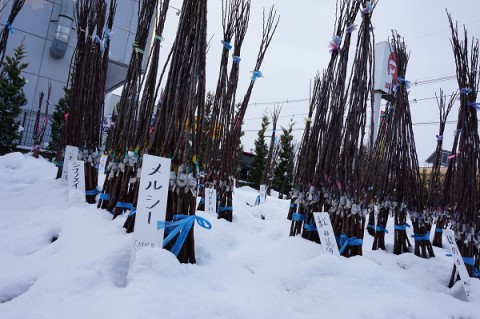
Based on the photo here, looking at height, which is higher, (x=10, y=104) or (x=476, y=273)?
(x=10, y=104)

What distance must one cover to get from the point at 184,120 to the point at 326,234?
0.87 metres

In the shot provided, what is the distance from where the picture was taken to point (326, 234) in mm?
1488

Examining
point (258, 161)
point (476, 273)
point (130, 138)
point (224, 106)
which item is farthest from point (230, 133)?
point (258, 161)

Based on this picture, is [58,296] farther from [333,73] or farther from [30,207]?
[333,73]

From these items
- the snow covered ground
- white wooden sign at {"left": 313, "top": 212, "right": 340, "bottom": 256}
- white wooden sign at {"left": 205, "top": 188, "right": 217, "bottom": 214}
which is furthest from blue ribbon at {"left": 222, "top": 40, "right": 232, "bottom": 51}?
white wooden sign at {"left": 313, "top": 212, "right": 340, "bottom": 256}

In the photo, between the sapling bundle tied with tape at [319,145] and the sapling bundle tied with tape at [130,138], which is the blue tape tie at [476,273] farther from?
the sapling bundle tied with tape at [130,138]

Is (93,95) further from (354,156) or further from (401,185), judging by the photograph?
(401,185)

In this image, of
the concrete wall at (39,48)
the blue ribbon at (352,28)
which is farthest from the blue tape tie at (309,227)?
the concrete wall at (39,48)

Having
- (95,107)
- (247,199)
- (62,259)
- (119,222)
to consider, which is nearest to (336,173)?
(119,222)

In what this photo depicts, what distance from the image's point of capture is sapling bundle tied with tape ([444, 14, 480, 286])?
Result: 5.53 ft

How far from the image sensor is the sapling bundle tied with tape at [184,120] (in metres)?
1.14

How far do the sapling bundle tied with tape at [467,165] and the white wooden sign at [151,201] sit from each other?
160 centimetres

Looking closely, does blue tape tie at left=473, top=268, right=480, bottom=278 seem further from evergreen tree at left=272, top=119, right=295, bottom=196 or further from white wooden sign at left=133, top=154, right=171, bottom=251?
evergreen tree at left=272, top=119, right=295, bottom=196

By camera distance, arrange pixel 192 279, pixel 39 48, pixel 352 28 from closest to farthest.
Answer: pixel 192 279 < pixel 352 28 < pixel 39 48
